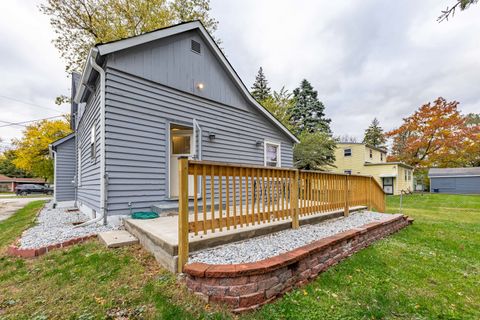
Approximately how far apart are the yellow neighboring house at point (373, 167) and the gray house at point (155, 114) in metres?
16.6

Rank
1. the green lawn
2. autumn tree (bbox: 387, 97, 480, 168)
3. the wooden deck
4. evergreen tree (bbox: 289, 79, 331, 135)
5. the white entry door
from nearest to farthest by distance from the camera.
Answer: the green lawn → the wooden deck → the white entry door → autumn tree (bbox: 387, 97, 480, 168) → evergreen tree (bbox: 289, 79, 331, 135)

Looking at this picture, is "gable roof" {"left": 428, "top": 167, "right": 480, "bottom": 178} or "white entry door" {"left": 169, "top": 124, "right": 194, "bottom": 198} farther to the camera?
"gable roof" {"left": 428, "top": 167, "right": 480, "bottom": 178}

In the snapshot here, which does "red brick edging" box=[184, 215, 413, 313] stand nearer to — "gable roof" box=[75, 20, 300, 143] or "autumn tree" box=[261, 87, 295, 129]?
"gable roof" box=[75, 20, 300, 143]

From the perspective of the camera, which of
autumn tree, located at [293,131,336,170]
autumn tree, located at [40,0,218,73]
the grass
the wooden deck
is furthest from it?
autumn tree, located at [293,131,336,170]

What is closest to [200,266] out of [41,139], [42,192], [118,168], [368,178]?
[118,168]

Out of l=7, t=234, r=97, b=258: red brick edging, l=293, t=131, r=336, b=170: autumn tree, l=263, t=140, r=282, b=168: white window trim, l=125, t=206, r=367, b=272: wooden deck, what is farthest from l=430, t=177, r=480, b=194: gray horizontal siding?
l=7, t=234, r=97, b=258: red brick edging

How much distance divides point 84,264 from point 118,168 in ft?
6.57

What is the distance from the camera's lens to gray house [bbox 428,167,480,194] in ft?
77.2

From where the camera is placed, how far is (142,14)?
1127 cm

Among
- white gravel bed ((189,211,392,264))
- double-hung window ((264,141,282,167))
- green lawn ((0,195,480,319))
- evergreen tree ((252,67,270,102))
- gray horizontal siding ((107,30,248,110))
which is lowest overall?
green lawn ((0,195,480,319))

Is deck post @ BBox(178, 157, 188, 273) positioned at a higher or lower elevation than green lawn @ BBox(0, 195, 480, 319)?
higher

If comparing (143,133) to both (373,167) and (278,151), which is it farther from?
(373,167)

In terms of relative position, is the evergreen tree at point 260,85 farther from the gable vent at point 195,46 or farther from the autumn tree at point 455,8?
the autumn tree at point 455,8

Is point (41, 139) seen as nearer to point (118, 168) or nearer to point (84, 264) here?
point (118, 168)
